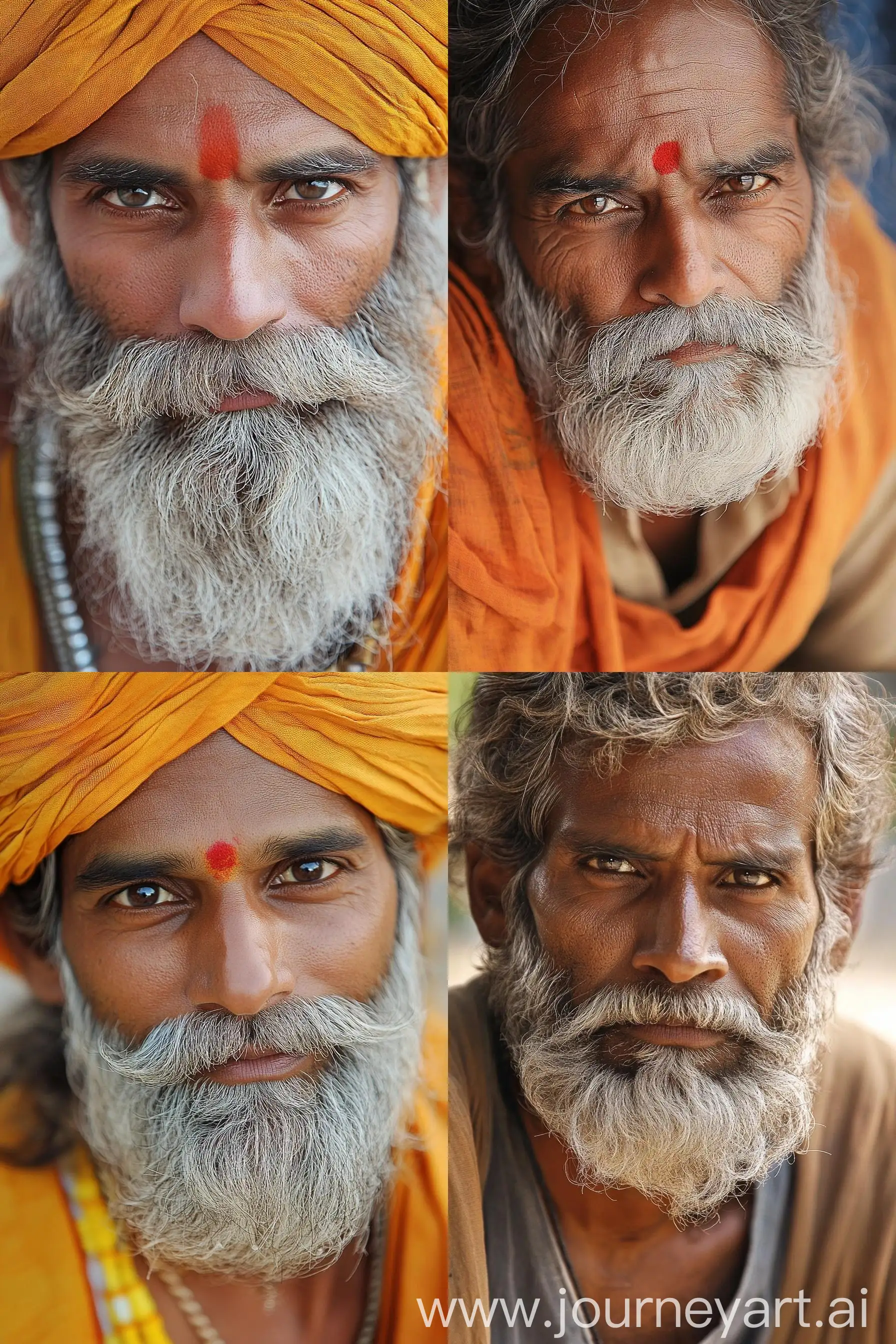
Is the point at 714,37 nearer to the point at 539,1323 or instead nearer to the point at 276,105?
the point at 276,105

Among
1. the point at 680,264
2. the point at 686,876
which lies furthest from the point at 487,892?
the point at 680,264

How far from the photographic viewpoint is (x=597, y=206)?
163cm

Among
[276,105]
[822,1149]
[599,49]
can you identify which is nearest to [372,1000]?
[822,1149]

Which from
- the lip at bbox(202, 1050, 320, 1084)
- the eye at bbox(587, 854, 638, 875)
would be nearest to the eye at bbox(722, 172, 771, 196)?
the eye at bbox(587, 854, 638, 875)

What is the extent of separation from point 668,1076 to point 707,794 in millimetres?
398

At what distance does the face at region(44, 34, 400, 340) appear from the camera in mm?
1590

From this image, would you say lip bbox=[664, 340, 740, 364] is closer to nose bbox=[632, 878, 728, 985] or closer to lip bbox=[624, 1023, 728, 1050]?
nose bbox=[632, 878, 728, 985]

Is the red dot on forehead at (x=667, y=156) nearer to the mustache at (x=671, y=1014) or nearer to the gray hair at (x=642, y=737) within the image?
the gray hair at (x=642, y=737)

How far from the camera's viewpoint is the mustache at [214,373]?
1.62 metres

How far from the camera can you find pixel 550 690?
1.70 m

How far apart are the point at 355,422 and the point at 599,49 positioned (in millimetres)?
604

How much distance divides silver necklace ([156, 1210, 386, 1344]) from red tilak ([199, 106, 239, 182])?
4.86ft

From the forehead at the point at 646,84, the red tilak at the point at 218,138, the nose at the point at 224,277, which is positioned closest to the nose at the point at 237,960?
the nose at the point at 224,277

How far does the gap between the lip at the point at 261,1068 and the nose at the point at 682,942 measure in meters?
0.48
